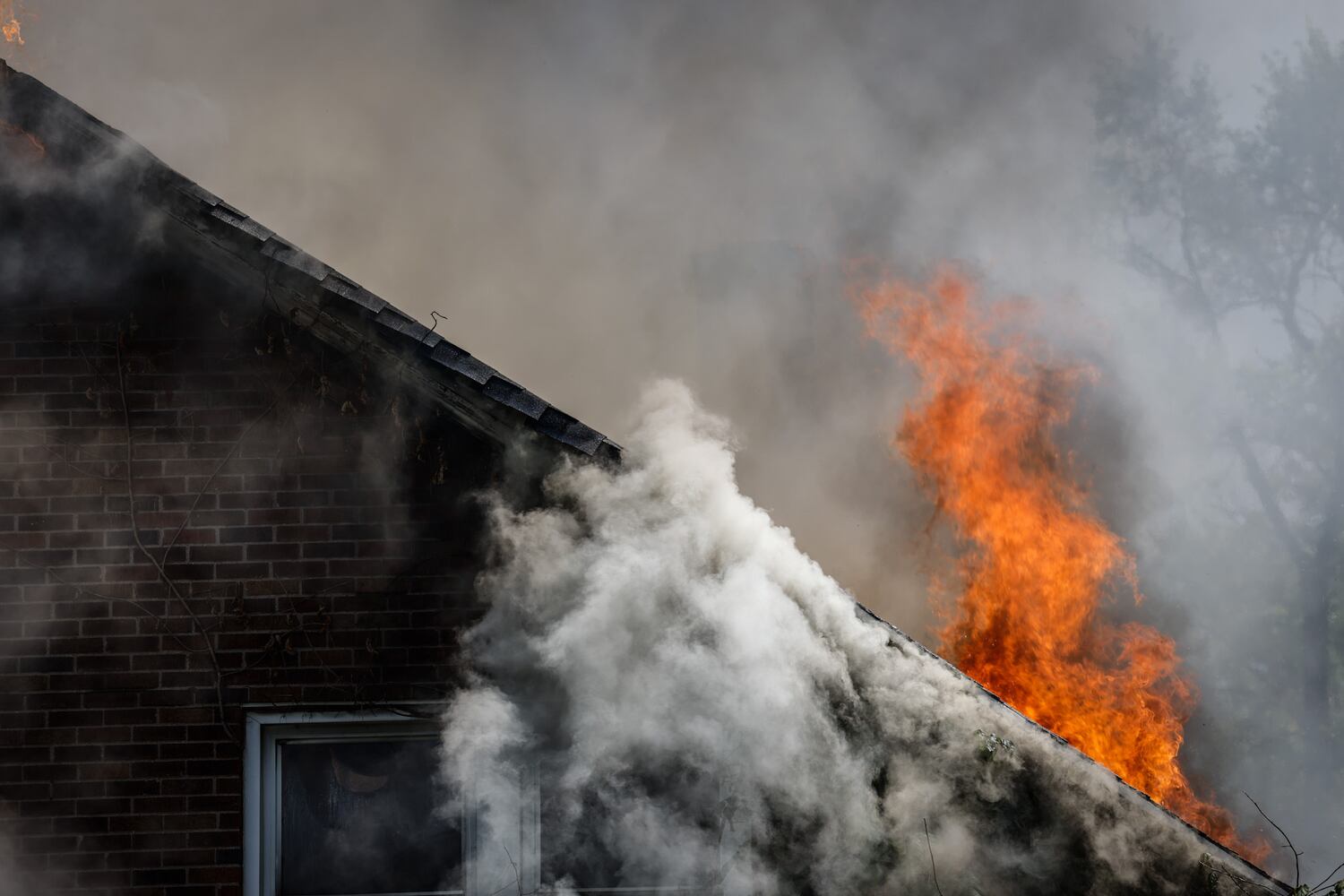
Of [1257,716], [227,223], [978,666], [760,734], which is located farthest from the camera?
[1257,716]

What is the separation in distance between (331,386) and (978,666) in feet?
27.0

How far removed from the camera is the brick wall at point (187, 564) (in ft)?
14.8

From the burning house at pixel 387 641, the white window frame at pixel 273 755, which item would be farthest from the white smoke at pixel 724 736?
the white window frame at pixel 273 755

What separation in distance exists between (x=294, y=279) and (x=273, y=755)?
83.8 inches

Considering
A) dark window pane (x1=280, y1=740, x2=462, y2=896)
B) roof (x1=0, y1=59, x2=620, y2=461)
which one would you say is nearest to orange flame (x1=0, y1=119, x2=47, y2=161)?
roof (x1=0, y1=59, x2=620, y2=461)

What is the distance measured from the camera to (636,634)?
4512 millimetres

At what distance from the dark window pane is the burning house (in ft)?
0.05

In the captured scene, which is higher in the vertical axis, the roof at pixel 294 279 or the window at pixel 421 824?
the roof at pixel 294 279

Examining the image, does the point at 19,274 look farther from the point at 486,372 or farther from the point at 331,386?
the point at 486,372

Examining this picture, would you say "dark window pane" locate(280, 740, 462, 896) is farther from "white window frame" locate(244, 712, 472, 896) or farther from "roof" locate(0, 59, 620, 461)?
"roof" locate(0, 59, 620, 461)

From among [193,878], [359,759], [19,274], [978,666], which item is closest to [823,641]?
[359,759]

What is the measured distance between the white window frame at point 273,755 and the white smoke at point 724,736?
200mm

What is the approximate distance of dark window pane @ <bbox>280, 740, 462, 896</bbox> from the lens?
15.0ft

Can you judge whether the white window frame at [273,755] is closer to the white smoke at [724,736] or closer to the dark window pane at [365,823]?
the dark window pane at [365,823]
